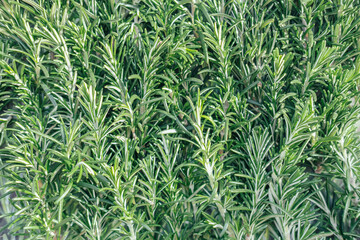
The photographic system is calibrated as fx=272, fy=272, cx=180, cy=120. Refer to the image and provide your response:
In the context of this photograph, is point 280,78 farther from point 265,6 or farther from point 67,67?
point 67,67

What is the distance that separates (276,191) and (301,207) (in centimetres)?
7

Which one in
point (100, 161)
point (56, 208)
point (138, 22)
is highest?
point (138, 22)

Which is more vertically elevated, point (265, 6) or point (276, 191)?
point (265, 6)

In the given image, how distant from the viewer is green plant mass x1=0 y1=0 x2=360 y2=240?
61cm

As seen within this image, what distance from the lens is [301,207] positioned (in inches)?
25.4

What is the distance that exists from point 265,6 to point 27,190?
752 millimetres

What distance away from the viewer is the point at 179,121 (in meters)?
0.64

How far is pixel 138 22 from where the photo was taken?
2.34ft

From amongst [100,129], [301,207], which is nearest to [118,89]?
[100,129]

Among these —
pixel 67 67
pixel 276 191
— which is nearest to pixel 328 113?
pixel 276 191

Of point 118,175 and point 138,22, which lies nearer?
point 118,175

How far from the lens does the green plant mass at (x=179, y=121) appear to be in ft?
2.02

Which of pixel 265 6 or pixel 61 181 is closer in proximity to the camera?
pixel 61 181

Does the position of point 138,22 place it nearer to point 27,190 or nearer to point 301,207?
point 27,190
